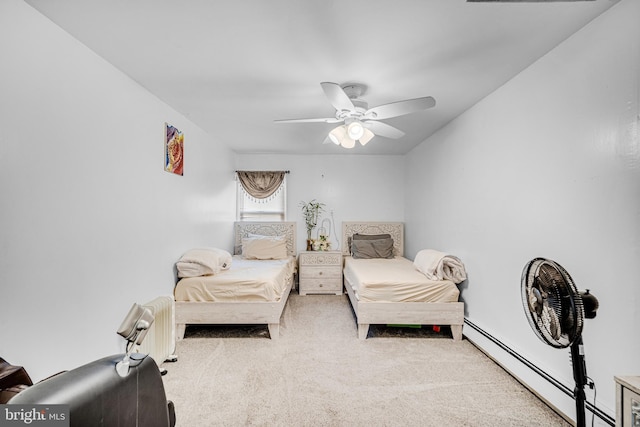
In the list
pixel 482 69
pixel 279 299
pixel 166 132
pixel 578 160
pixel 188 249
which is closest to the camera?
pixel 578 160

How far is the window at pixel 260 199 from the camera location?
5250mm

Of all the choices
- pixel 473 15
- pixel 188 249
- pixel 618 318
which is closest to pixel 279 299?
pixel 188 249

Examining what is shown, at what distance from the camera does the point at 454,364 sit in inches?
101

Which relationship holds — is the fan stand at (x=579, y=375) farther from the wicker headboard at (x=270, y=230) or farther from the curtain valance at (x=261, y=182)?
the curtain valance at (x=261, y=182)

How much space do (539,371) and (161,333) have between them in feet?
9.40

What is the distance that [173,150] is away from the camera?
3100 millimetres

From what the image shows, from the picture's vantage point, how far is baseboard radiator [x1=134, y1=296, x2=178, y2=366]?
2.35 metres

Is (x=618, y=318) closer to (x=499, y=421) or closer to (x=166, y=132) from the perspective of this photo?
(x=499, y=421)

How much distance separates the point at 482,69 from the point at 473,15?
0.72 m

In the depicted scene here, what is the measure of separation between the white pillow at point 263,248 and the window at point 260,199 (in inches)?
28.7

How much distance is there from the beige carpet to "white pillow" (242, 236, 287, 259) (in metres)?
1.42

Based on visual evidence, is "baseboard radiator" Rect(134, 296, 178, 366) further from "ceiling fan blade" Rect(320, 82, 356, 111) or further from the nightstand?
the nightstand

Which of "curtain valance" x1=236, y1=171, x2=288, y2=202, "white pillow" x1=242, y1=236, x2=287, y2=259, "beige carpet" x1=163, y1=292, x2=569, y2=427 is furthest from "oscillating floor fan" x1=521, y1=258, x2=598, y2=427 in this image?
"curtain valance" x1=236, y1=171, x2=288, y2=202

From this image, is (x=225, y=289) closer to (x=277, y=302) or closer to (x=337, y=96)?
(x=277, y=302)
